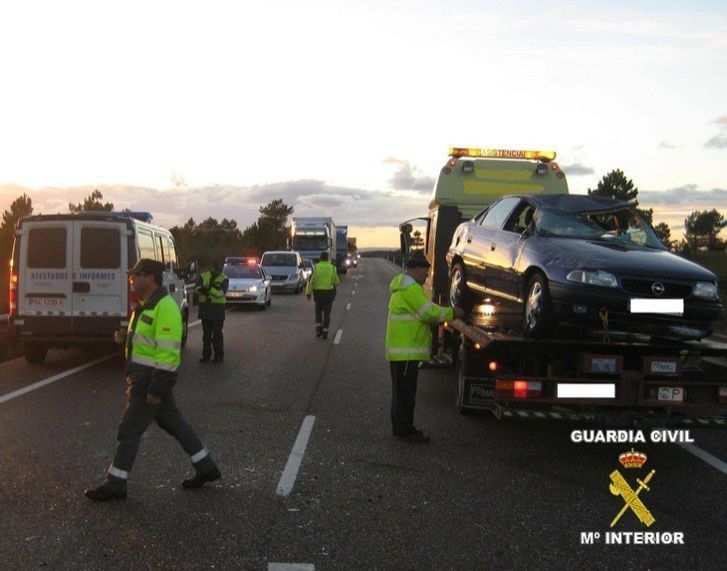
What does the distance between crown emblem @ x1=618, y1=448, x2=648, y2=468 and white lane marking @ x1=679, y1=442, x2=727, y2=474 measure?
0.51 m

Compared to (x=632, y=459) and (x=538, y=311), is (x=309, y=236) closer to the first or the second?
(x=538, y=311)

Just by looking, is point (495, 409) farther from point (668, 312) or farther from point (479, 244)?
point (479, 244)

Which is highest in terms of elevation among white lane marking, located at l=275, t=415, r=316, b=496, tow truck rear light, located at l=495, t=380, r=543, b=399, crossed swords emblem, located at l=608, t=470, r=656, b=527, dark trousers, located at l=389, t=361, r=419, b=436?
tow truck rear light, located at l=495, t=380, r=543, b=399

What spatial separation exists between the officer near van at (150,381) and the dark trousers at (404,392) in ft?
7.10

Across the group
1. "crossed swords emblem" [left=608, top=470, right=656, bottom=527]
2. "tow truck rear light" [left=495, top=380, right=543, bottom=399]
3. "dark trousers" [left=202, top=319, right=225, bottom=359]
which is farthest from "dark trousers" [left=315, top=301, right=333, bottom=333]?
"crossed swords emblem" [left=608, top=470, right=656, bottom=527]

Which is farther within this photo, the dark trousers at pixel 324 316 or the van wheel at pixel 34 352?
the dark trousers at pixel 324 316

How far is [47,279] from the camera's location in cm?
1144

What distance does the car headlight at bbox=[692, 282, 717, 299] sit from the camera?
261 inches

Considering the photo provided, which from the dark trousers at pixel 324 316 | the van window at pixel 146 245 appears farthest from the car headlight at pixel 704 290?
the dark trousers at pixel 324 316

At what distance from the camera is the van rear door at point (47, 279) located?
37.3 ft

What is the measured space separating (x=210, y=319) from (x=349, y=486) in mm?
7239

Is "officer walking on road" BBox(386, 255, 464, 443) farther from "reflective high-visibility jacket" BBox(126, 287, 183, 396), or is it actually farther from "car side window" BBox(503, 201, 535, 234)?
"reflective high-visibility jacket" BBox(126, 287, 183, 396)

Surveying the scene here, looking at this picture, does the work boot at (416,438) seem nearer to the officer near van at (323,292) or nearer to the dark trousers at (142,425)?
the dark trousers at (142,425)

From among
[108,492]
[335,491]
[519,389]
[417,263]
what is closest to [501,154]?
[417,263]
